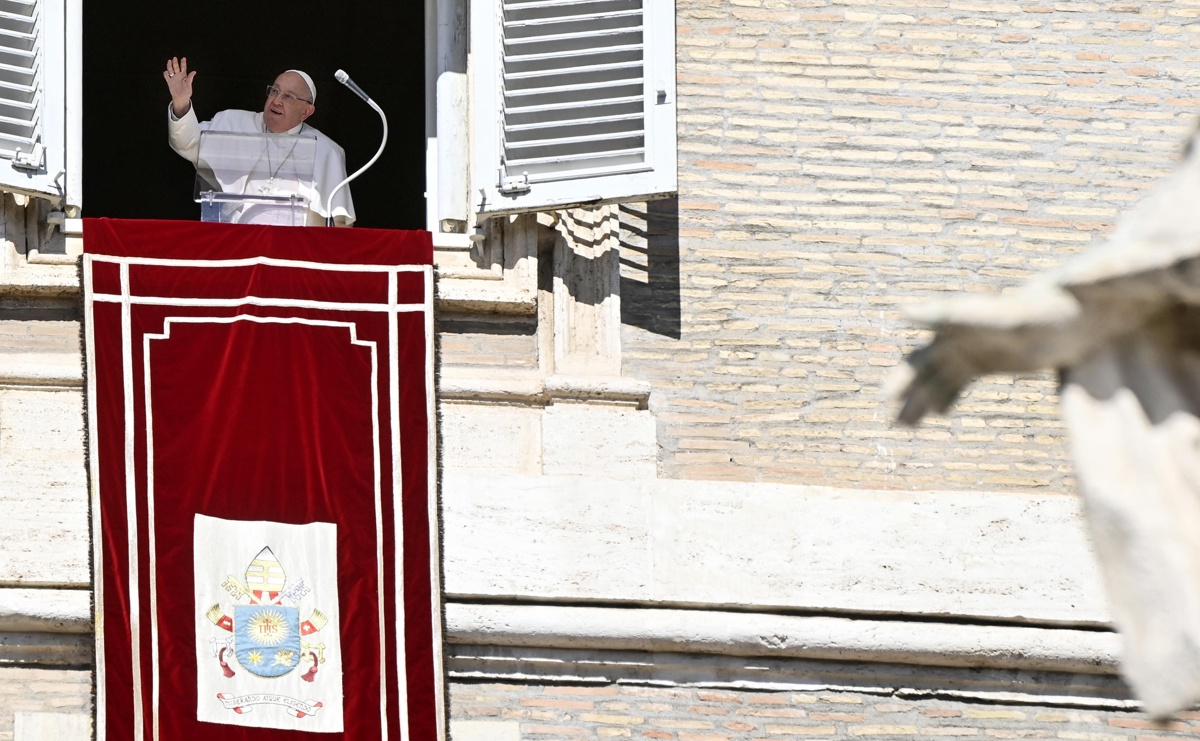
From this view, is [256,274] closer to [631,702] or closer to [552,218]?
[552,218]

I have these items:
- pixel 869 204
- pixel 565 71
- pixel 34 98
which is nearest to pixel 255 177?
pixel 34 98

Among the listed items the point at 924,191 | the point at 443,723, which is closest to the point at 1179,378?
the point at 443,723

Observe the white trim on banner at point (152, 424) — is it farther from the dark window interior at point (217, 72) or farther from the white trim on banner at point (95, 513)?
the dark window interior at point (217, 72)

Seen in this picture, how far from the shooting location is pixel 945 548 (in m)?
8.77

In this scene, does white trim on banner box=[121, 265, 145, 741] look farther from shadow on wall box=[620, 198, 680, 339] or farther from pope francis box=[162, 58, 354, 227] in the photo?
shadow on wall box=[620, 198, 680, 339]

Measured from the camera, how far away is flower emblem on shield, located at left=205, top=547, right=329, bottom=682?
8.37 meters

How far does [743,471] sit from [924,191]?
3.60 feet

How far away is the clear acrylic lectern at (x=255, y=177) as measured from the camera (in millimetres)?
9188

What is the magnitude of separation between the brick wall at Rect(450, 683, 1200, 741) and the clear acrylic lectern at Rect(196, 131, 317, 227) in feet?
5.45

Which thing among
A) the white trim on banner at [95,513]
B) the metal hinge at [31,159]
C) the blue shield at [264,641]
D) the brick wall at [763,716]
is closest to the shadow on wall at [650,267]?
the brick wall at [763,716]

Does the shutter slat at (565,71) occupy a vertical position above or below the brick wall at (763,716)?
above

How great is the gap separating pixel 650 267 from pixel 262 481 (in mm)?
1424

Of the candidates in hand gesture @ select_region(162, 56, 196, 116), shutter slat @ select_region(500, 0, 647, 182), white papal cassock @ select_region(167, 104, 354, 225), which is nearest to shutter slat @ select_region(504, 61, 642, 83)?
shutter slat @ select_region(500, 0, 647, 182)

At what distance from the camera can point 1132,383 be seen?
14.6 ft
